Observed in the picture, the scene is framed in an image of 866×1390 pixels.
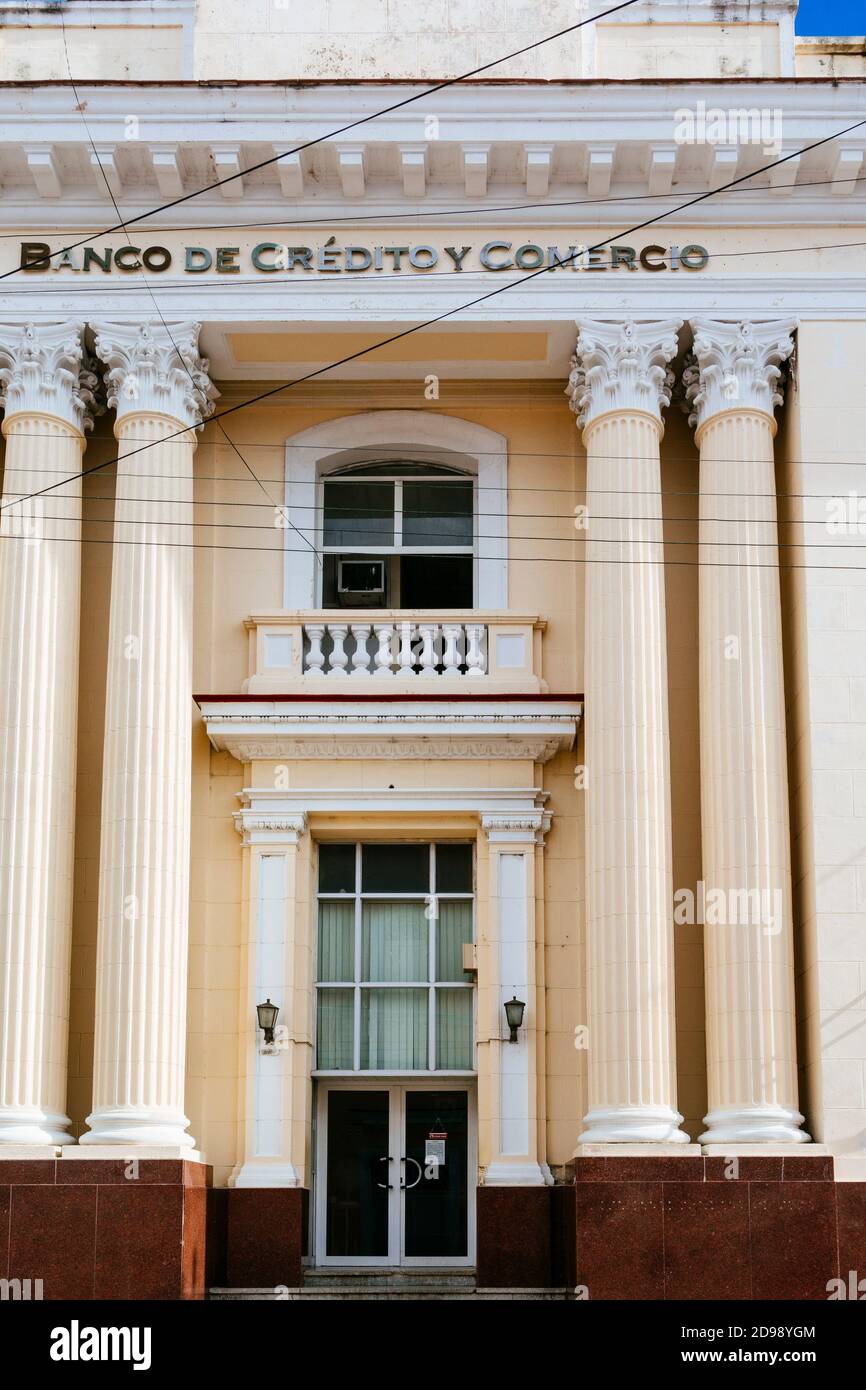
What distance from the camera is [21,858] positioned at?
67.7 feet

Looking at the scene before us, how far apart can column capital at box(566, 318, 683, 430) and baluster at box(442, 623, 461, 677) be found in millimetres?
2739

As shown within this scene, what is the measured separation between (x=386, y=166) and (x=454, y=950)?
8.28 m

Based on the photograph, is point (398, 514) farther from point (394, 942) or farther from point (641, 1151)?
point (641, 1151)

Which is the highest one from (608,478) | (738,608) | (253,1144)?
(608,478)

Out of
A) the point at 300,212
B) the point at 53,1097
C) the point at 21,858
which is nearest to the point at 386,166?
the point at 300,212

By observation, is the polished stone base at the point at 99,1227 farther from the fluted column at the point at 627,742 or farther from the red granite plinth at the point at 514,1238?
the fluted column at the point at 627,742

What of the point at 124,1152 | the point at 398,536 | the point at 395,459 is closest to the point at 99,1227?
the point at 124,1152

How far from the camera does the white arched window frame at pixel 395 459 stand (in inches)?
909

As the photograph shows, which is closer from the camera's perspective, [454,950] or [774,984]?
[774,984]

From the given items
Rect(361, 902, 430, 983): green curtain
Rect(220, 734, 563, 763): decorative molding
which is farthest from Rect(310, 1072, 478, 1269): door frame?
Rect(220, 734, 563, 763): decorative molding

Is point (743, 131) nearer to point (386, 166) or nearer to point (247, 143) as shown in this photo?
point (386, 166)

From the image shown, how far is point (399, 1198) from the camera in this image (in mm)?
21812

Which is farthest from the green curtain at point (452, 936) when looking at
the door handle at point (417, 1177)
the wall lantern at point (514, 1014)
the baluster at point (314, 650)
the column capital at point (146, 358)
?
the column capital at point (146, 358)

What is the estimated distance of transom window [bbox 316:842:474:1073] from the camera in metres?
22.2
